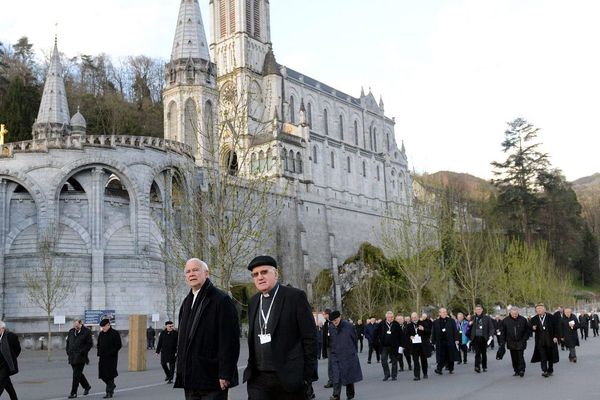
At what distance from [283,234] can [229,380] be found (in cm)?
4932

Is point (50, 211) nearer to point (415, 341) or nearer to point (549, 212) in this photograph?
point (415, 341)

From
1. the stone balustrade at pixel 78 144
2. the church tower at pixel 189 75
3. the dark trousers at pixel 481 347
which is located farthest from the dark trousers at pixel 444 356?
the church tower at pixel 189 75

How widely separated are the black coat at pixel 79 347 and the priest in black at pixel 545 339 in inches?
384

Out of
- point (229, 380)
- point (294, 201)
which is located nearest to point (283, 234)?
point (294, 201)

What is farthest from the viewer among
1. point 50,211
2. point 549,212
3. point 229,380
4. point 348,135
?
point 348,135

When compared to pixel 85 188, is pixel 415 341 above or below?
below

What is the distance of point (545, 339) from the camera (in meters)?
15.3

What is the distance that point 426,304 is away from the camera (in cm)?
5272

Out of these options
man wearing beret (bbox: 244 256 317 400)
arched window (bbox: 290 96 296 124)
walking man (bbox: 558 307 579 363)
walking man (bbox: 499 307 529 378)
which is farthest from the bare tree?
arched window (bbox: 290 96 296 124)

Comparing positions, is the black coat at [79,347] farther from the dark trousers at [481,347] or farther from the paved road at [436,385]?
the dark trousers at [481,347]

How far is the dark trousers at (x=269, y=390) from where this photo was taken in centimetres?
583

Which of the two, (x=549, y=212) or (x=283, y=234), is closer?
(x=283, y=234)

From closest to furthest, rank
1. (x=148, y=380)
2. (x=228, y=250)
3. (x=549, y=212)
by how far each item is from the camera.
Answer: (x=228, y=250) → (x=148, y=380) → (x=549, y=212)

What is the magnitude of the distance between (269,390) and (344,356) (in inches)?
267
